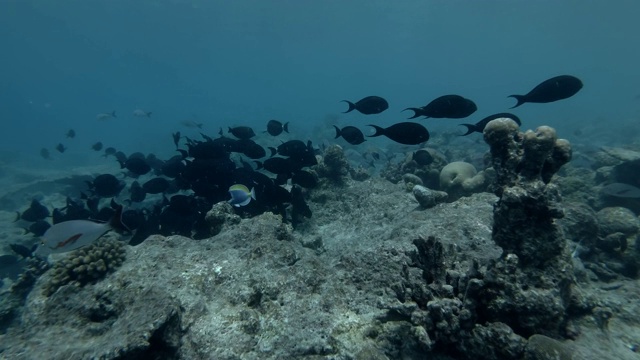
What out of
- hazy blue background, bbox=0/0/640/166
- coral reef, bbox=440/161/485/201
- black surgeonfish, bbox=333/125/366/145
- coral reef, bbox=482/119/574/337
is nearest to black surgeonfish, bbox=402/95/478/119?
black surgeonfish, bbox=333/125/366/145

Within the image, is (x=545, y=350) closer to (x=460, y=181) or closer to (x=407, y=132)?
(x=407, y=132)

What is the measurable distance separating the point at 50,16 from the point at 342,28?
270 ft

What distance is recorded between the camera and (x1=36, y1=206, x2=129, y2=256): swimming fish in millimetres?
4152

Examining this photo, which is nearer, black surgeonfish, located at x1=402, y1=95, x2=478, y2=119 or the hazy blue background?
black surgeonfish, located at x1=402, y1=95, x2=478, y2=119

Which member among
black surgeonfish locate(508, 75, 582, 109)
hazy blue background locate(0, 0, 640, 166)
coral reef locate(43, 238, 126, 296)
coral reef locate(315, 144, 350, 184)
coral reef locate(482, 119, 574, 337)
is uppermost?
hazy blue background locate(0, 0, 640, 166)

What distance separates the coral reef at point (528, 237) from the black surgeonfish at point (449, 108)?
2284 millimetres

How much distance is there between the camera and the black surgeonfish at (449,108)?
5926 millimetres

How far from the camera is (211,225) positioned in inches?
273

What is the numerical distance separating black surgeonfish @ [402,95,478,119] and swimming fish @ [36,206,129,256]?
5047mm

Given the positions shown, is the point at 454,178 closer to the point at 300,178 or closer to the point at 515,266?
the point at 300,178

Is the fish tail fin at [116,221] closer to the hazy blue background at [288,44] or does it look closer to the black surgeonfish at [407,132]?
the black surgeonfish at [407,132]

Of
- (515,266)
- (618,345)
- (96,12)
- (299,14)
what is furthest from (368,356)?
(96,12)

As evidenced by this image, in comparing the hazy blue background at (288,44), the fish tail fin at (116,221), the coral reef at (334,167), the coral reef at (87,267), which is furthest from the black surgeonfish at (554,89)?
the hazy blue background at (288,44)

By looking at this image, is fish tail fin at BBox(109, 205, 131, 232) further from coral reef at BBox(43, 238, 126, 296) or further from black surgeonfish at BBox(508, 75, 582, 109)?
black surgeonfish at BBox(508, 75, 582, 109)
